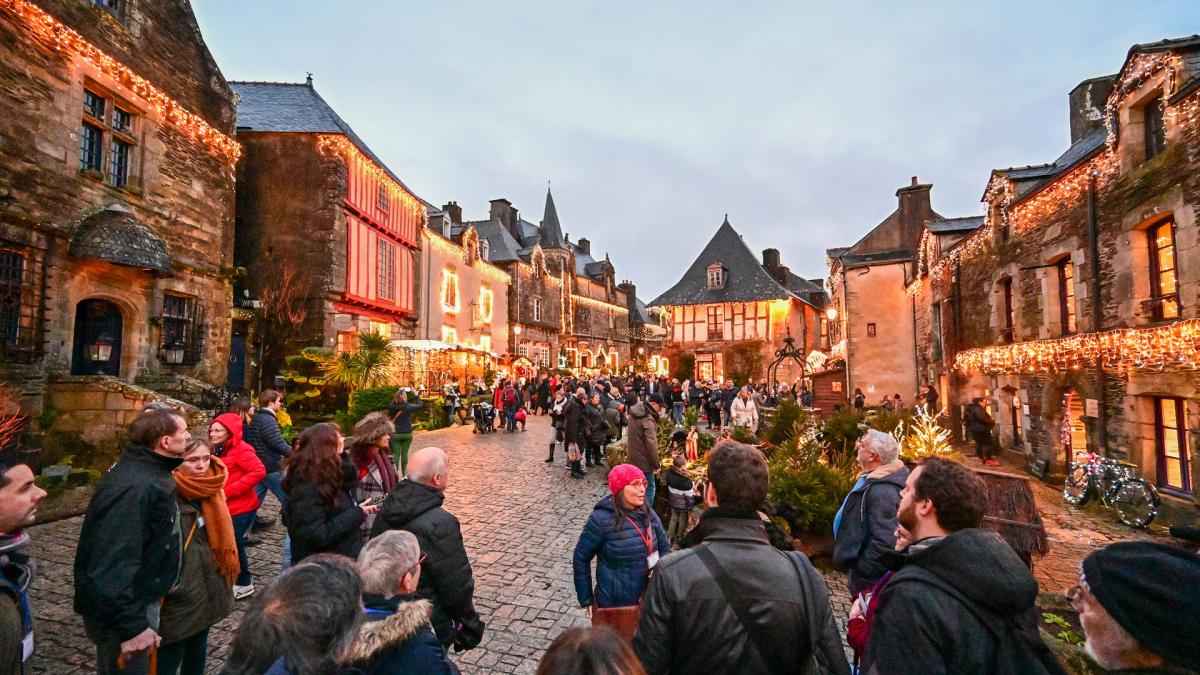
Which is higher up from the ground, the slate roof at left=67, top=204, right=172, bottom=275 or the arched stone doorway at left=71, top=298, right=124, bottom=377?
the slate roof at left=67, top=204, right=172, bottom=275

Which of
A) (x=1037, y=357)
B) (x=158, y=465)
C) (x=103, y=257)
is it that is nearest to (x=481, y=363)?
(x=103, y=257)

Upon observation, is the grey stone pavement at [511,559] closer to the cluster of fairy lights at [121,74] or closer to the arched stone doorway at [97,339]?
the arched stone doorway at [97,339]

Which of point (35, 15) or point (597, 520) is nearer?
point (597, 520)

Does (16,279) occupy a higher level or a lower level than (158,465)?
higher

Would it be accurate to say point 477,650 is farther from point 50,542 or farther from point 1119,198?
point 1119,198

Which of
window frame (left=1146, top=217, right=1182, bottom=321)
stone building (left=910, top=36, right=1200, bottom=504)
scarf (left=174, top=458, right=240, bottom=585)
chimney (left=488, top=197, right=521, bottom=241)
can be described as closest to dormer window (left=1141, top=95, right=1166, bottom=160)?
stone building (left=910, top=36, right=1200, bottom=504)

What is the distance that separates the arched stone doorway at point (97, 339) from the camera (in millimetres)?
9742

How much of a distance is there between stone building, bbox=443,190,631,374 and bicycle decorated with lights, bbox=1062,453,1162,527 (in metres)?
23.5

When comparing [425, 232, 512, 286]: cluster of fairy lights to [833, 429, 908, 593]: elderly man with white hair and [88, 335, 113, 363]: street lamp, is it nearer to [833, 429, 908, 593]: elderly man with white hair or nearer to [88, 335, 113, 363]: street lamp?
[88, 335, 113, 363]: street lamp

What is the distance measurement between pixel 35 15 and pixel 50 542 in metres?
8.64

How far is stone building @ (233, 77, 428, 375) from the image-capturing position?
1512cm

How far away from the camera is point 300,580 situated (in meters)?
1.46

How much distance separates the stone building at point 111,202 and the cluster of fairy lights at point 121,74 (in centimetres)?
2

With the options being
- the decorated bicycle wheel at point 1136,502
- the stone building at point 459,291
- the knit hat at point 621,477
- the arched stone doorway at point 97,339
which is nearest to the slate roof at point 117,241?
the arched stone doorway at point 97,339
